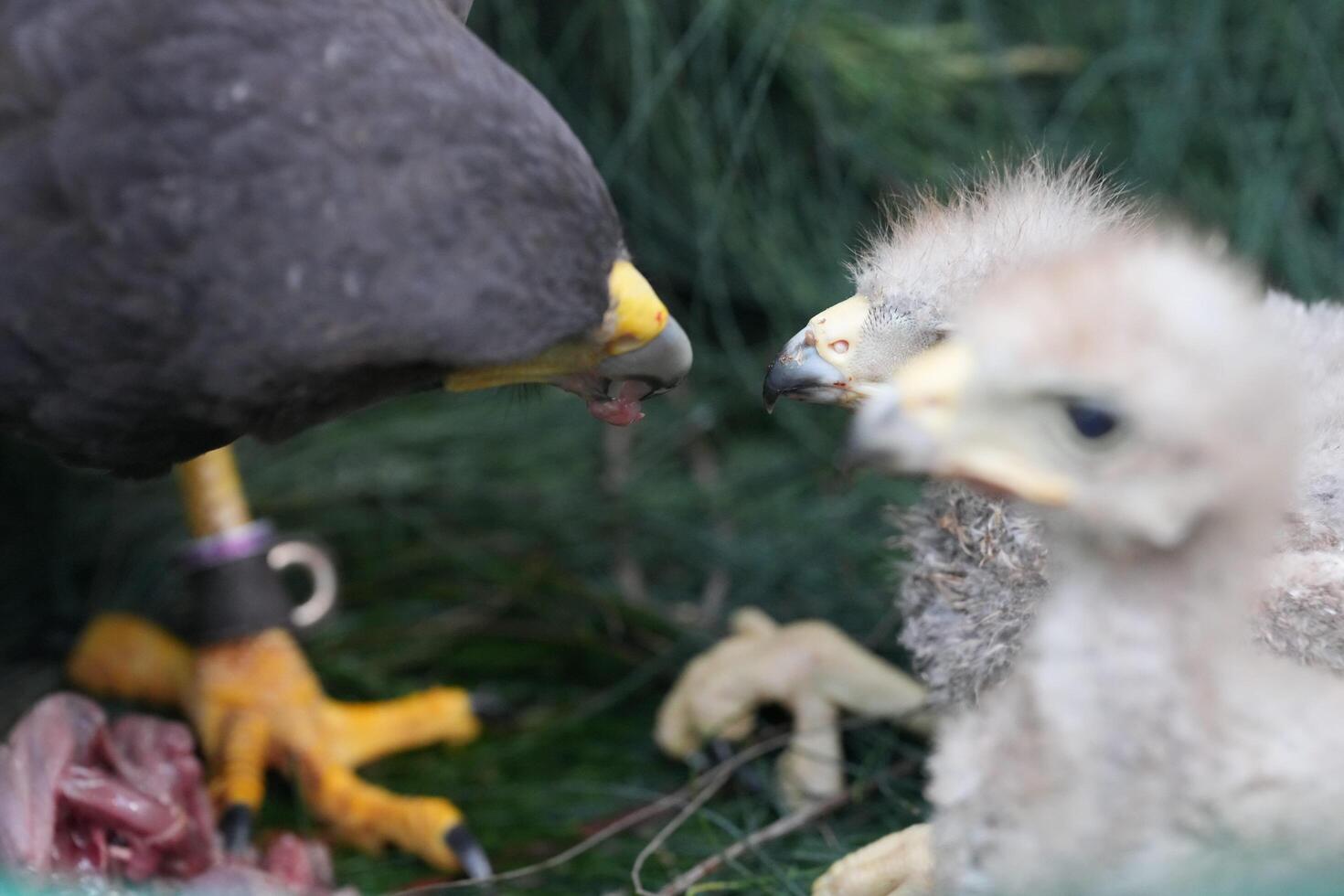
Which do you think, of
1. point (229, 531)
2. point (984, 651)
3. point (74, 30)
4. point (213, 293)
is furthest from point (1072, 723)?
point (229, 531)

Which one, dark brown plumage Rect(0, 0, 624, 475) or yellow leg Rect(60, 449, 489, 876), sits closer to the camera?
dark brown plumage Rect(0, 0, 624, 475)

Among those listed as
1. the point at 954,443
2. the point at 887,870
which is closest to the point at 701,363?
the point at 887,870

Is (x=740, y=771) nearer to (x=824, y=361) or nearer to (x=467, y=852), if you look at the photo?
(x=467, y=852)

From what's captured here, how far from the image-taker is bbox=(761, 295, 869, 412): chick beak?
1553 millimetres

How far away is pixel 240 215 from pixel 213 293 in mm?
74

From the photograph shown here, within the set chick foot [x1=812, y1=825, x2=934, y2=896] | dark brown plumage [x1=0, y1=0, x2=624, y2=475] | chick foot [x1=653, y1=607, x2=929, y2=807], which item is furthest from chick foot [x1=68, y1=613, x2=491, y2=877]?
dark brown plumage [x1=0, y1=0, x2=624, y2=475]

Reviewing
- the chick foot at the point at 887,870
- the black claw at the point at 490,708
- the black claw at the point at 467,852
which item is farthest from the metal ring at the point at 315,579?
the chick foot at the point at 887,870

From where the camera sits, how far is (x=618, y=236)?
146cm

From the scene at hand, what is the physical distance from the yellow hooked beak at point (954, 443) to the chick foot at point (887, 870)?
47 centimetres

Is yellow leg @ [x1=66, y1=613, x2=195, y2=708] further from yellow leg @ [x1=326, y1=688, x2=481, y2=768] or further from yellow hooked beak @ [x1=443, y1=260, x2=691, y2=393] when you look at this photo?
yellow hooked beak @ [x1=443, y1=260, x2=691, y2=393]

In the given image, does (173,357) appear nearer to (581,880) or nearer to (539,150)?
(539,150)

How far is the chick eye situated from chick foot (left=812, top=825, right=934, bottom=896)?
52cm

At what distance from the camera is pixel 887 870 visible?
1407mm

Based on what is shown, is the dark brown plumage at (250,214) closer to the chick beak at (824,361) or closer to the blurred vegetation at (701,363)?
the chick beak at (824,361)
